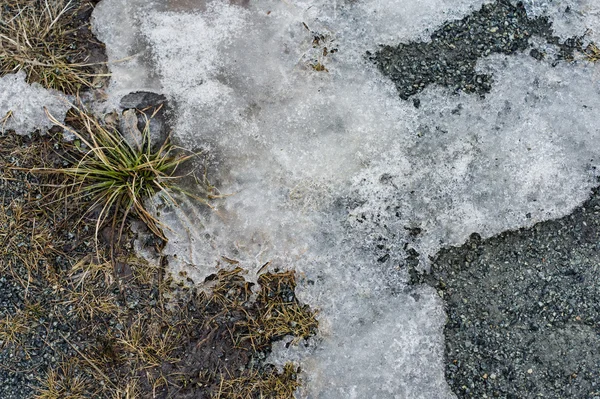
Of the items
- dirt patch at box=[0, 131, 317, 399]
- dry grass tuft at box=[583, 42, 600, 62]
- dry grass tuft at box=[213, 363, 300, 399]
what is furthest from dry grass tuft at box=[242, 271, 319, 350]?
dry grass tuft at box=[583, 42, 600, 62]

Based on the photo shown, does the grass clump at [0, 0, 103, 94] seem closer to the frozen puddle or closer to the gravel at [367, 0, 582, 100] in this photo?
the frozen puddle

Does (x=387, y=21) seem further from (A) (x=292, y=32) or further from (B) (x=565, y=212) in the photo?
(B) (x=565, y=212)

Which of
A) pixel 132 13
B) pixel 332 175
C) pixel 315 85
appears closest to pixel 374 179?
pixel 332 175

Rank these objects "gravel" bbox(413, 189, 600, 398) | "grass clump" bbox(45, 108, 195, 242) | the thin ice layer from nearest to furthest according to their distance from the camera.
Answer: "gravel" bbox(413, 189, 600, 398), "grass clump" bbox(45, 108, 195, 242), the thin ice layer

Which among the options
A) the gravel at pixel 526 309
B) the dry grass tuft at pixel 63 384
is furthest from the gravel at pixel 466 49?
the dry grass tuft at pixel 63 384

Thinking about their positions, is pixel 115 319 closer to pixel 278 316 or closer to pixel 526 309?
pixel 278 316

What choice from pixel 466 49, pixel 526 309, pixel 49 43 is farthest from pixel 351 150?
pixel 49 43
